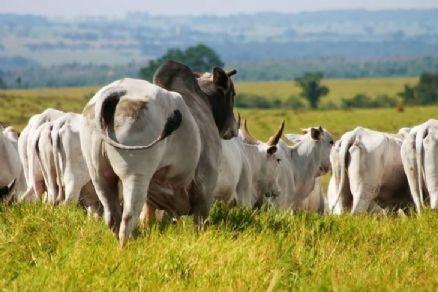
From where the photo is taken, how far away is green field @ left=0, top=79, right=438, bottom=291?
248 inches

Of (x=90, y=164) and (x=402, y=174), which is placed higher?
(x=90, y=164)

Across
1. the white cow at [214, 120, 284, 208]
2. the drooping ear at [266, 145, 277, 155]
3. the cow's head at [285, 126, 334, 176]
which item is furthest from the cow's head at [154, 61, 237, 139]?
the cow's head at [285, 126, 334, 176]

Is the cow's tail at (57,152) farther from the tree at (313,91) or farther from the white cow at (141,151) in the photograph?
the tree at (313,91)

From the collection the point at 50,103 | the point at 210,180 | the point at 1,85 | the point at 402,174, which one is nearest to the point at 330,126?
the point at 50,103

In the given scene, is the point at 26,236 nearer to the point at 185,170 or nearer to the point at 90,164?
the point at 90,164

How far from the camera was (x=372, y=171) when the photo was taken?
1506 centimetres

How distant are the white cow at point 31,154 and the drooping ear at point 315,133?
481cm

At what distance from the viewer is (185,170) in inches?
338

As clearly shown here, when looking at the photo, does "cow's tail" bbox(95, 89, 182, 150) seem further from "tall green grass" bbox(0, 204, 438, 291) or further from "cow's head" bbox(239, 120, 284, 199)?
"cow's head" bbox(239, 120, 284, 199)

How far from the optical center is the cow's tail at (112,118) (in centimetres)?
773

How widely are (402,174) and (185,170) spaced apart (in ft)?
23.4

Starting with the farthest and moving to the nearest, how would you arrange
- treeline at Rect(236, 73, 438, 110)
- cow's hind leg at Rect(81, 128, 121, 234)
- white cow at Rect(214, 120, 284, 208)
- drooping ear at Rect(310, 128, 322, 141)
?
treeline at Rect(236, 73, 438, 110) < drooping ear at Rect(310, 128, 322, 141) < white cow at Rect(214, 120, 284, 208) < cow's hind leg at Rect(81, 128, 121, 234)

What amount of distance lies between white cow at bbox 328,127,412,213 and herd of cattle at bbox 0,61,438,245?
0.6 inches

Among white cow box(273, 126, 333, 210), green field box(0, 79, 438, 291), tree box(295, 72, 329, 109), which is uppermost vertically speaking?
green field box(0, 79, 438, 291)
